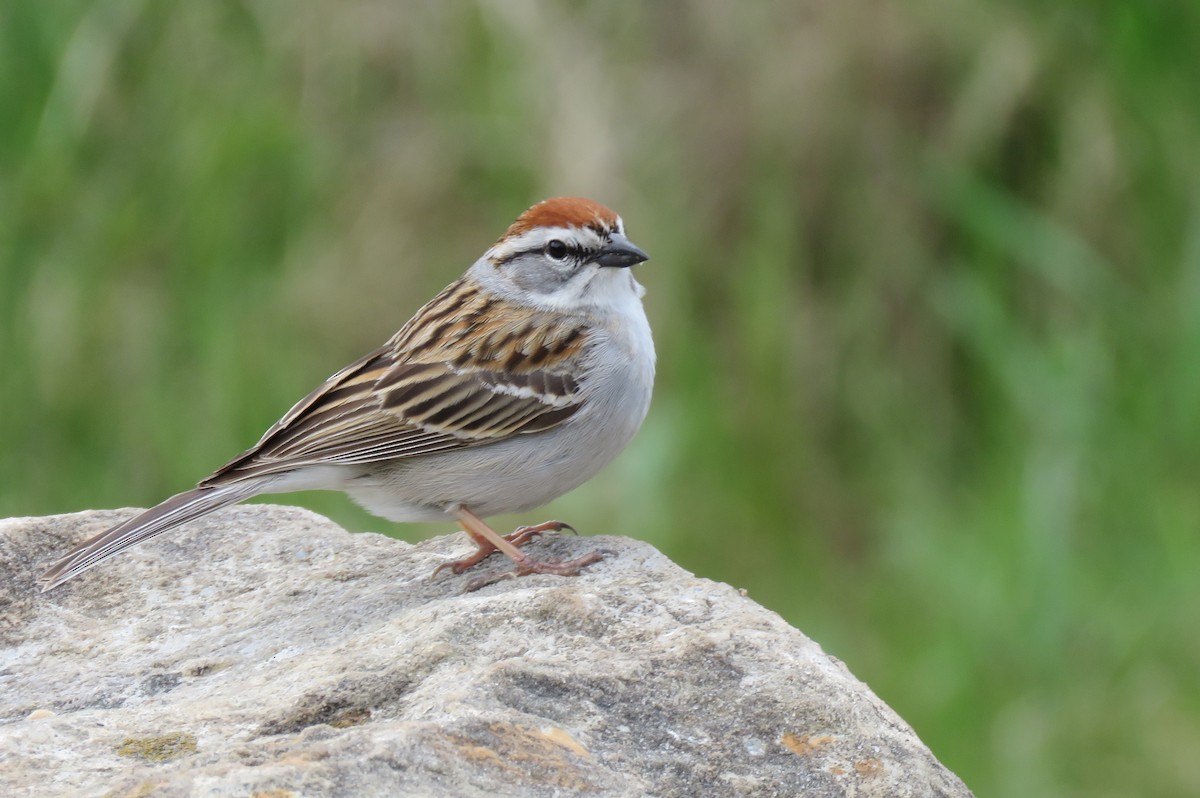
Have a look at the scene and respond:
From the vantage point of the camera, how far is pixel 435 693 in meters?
3.11

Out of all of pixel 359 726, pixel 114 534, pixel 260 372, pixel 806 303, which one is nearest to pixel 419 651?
pixel 359 726

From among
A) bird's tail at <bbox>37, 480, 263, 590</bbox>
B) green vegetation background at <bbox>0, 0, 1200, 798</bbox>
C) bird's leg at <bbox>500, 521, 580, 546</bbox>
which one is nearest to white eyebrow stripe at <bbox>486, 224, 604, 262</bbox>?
bird's leg at <bbox>500, 521, 580, 546</bbox>

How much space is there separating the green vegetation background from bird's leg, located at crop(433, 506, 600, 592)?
2.32m

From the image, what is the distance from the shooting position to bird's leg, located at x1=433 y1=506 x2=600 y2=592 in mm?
3990

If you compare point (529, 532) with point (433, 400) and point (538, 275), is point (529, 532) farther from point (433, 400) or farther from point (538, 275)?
point (538, 275)

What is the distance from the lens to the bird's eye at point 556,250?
4.95 m

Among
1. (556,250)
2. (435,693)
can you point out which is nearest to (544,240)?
(556,250)

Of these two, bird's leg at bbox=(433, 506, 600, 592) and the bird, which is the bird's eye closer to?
the bird

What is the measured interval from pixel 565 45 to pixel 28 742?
544 cm

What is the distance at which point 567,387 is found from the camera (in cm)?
456

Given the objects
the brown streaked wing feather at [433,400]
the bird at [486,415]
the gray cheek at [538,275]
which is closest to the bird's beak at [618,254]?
the bird at [486,415]

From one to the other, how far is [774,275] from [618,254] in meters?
2.92

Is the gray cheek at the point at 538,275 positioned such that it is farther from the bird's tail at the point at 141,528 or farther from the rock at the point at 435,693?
the bird's tail at the point at 141,528

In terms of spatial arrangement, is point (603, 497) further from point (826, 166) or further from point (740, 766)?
point (740, 766)
